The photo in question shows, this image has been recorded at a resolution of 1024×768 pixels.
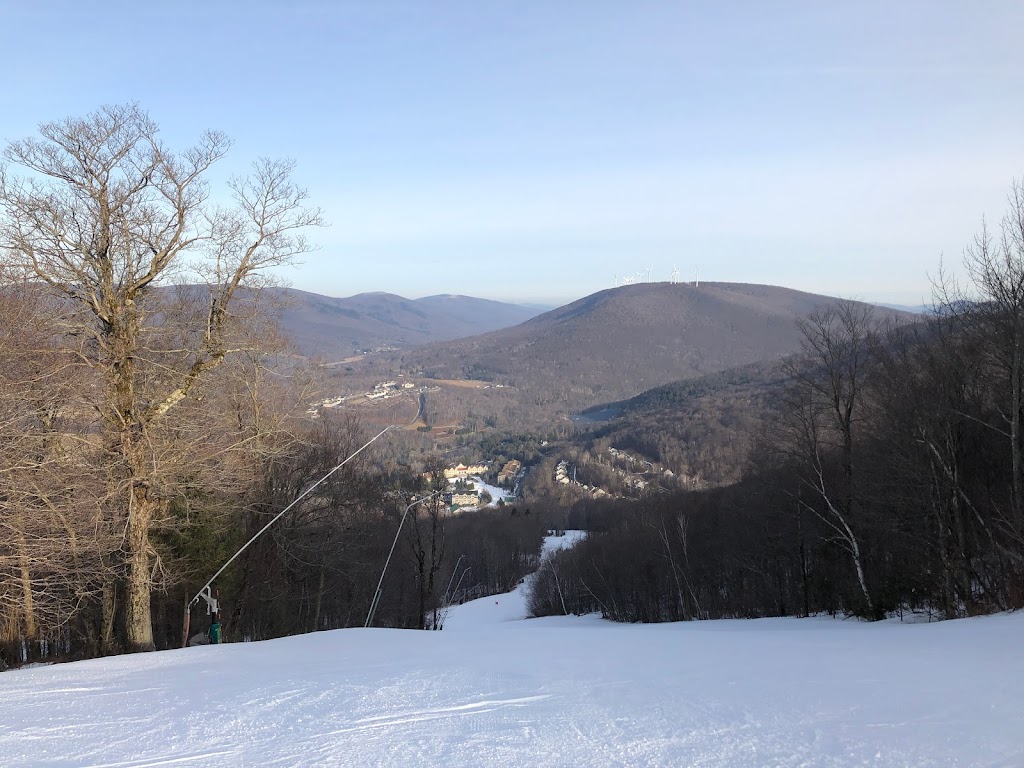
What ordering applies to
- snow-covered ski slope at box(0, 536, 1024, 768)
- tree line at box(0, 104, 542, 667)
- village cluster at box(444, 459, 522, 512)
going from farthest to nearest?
village cluster at box(444, 459, 522, 512) < tree line at box(0, 104, 542, 667) < snow-covered ski slope at box(0, 536, 1024, 768)

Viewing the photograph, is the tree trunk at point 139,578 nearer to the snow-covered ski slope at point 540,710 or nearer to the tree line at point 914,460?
the snow-covered ski slope at point 540,710

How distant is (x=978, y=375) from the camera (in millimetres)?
20062

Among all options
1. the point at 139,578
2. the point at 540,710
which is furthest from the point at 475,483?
the point at 540,710

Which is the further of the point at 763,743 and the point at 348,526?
the point at 348,526

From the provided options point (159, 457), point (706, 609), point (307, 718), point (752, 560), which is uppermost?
point (159, 457)

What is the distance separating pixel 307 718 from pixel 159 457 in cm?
1051

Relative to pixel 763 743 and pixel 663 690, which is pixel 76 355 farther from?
pixel 763 743

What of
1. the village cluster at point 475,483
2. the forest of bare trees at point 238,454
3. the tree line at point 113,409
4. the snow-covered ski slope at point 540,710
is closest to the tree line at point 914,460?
the forest of bare trees at point 238,454

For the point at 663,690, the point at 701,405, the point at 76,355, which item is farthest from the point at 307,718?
the point at 701,405

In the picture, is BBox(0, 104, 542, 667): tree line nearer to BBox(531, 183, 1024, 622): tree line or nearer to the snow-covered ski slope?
the snow-covered ski slope

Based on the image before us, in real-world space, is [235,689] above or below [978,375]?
below

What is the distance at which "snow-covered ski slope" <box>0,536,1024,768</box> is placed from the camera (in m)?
5.04

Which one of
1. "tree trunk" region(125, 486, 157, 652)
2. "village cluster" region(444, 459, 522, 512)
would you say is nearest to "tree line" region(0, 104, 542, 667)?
"tree trunk" region(125, 486, 157, 652)

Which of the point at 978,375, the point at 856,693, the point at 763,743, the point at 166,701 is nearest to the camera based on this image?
the point at 763,743
